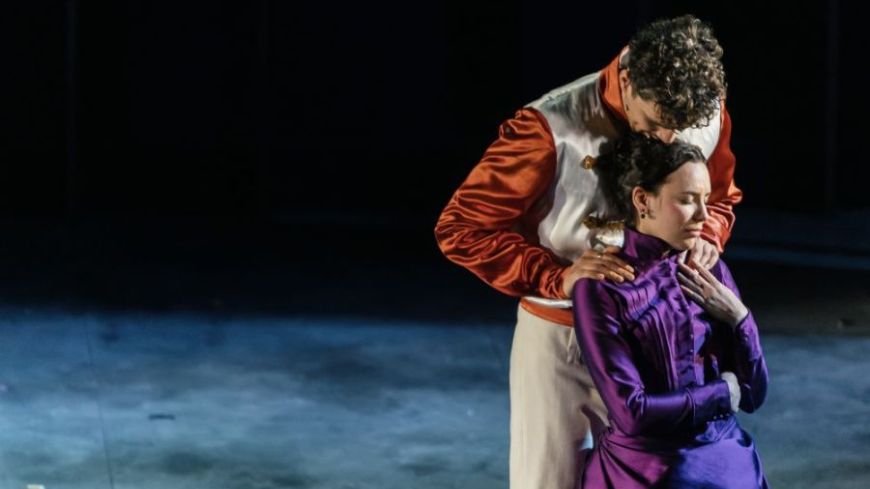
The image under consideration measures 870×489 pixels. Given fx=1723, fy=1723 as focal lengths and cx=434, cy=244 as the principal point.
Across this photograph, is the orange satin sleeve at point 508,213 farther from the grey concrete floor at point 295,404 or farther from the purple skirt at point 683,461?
the grey concrete floor at point 295,404

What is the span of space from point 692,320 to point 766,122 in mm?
11046

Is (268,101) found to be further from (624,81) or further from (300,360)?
(624,81)

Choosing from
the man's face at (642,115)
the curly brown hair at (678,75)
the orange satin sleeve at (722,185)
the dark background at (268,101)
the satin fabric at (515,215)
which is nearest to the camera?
the curly brown hair at (678,75)

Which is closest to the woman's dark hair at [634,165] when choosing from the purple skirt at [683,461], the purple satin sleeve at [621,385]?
the purple satin sleeve at [621,385]

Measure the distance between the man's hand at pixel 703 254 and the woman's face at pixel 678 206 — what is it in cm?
13

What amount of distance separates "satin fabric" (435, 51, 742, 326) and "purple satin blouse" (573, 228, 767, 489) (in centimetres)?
23

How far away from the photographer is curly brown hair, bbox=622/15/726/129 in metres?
3.89

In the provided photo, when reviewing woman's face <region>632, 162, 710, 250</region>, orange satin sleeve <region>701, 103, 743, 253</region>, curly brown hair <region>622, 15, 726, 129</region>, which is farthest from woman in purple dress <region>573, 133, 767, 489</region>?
orange satin sleeve <region>701, 103, 743, 253</region>

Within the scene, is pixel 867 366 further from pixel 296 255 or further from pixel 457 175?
pixel 457 175

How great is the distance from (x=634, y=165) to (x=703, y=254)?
0.32 meters

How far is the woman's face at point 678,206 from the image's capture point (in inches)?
156

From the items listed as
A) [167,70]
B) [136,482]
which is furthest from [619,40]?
[136,482]

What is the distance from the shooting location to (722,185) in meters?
4.61

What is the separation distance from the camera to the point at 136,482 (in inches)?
271
